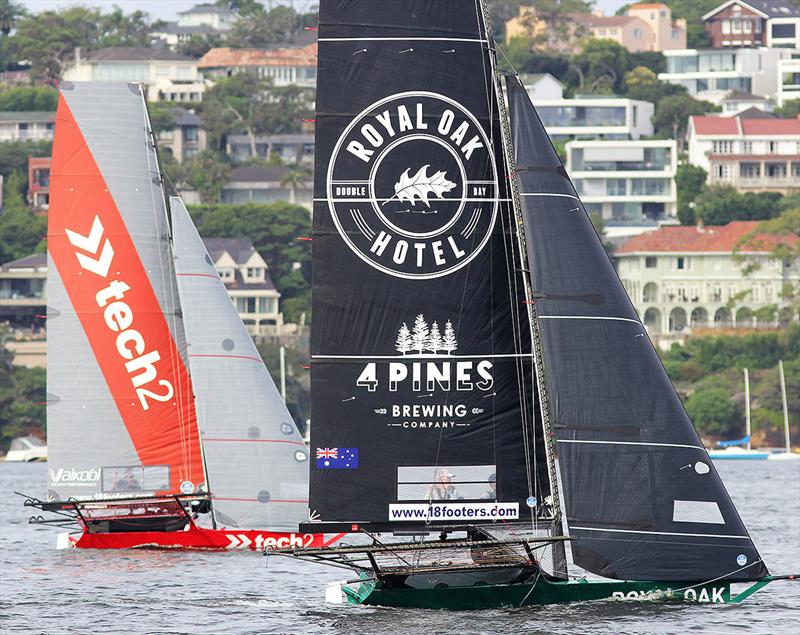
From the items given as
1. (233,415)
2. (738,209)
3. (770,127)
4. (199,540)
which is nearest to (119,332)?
(233,415)

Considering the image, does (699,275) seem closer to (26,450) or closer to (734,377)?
(734,377)

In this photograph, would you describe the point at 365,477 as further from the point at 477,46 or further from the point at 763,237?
the point at 763,237

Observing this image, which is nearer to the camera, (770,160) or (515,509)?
(515,509)

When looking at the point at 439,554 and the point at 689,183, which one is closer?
the point at 439,554

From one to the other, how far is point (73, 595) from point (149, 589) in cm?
119

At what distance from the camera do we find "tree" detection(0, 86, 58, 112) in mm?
182375

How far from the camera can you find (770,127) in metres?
166

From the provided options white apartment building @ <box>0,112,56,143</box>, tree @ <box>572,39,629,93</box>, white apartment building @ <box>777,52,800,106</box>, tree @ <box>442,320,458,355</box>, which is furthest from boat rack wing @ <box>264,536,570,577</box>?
→ white apartment building @ <box>777,52,800,106</box>

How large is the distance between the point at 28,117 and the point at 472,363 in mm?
152625

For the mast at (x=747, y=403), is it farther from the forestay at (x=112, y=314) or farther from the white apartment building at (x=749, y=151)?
the forestay at (x=112, y=314)

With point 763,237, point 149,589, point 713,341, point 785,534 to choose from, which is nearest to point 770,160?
point 763,237

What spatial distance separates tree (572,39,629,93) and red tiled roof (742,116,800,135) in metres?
29.6

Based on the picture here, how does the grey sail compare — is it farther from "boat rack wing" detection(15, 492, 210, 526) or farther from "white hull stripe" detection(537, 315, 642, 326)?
"white hull stripe" detection(537, 315, 642, 326)

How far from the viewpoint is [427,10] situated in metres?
25.3
